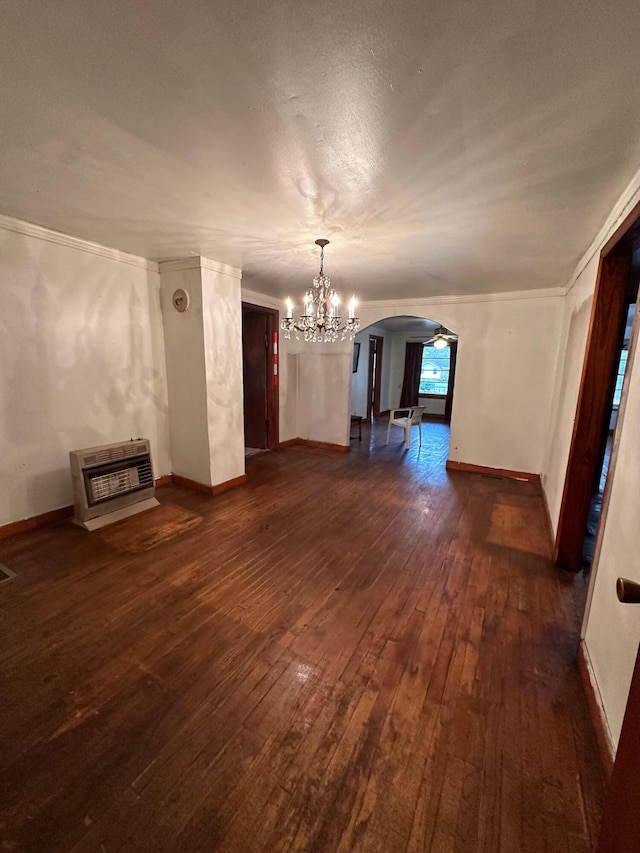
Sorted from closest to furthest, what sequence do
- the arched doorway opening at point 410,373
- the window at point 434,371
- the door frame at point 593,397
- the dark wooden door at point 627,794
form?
the dark wooden door at point 627,794, the door frame at point 593,397, the arched doorway opening at point 410,373, the window at point 434,371

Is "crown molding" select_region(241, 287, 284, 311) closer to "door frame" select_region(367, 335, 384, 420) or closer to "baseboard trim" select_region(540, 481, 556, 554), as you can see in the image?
"door frame" select_region(367, 335, 384, 420)

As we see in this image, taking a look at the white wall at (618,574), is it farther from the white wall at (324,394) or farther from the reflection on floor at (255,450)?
the reflection on floor at (255,450)

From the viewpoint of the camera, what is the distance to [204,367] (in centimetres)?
344

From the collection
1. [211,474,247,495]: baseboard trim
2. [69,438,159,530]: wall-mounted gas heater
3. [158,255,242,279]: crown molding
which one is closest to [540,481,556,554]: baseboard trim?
[211,474,247,495]: baseboard trim

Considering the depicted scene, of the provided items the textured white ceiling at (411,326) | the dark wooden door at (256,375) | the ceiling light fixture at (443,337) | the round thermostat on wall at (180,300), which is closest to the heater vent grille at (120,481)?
the round thermostat on wall at (180,300)

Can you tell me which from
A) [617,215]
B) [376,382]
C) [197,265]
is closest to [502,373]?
[617,215]

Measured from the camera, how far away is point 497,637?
71.8 inches

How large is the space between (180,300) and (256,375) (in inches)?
74.3

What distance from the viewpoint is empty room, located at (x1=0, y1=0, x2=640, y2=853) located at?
1.03 m

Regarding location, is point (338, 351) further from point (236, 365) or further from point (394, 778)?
point (394, 778)

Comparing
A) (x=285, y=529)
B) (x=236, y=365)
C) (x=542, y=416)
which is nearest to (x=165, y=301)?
(x=236, y=365)

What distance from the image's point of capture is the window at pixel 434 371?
8.63 m

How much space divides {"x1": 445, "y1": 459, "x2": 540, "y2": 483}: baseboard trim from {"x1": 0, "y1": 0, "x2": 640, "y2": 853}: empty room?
69 cm

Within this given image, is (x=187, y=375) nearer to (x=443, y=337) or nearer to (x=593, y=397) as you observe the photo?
(x=593, y=397)
